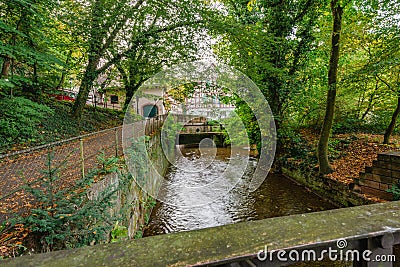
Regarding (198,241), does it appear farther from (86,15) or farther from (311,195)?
(86,15)

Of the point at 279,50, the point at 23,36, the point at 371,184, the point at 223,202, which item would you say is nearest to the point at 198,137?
the point at 279,50

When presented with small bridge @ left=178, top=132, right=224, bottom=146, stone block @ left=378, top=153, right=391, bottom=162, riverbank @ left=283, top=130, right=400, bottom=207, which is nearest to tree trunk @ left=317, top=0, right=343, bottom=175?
riverbank @ left=283, top=130, right=400, bottom=207

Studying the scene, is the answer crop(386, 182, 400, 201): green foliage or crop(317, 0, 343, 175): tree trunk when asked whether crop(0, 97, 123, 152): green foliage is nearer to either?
crop(317, 0, 343, 175): tree trunk

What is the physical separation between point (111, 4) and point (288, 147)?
8.12 metres

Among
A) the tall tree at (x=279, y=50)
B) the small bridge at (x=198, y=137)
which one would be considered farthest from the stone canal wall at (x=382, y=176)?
the small bridge at (x=198, y=137)

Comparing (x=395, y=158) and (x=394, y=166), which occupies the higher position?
(x=395, y=158)

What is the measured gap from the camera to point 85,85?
958 cm

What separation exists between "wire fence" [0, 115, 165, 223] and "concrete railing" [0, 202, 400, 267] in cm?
187

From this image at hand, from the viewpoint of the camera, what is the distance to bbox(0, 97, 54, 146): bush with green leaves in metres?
6.08

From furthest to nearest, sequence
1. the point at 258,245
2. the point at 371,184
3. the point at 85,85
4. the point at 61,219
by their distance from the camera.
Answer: the point at 85,85 → the point at 371,184 → the point at 61,219 → the point at 258,245

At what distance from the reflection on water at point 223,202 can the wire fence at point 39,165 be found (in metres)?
2.00

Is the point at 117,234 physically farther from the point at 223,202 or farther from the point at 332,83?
the point at 332,83

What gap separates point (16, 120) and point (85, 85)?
3.53 metres

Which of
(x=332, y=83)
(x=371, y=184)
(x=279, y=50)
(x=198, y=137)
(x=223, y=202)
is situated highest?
(x=279, y=50)
